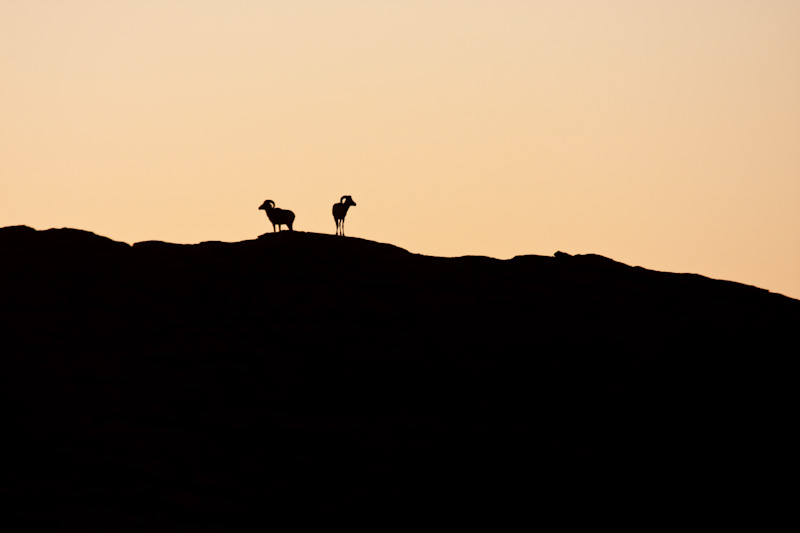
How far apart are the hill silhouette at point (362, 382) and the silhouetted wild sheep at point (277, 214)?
2.23 m

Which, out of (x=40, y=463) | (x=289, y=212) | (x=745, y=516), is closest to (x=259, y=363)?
(x=40, y=463)

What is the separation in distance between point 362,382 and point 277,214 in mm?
14015

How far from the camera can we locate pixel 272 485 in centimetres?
3672

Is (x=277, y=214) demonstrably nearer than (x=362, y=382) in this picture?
No

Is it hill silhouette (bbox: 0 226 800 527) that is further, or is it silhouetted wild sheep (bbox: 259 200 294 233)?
silhouetted wild sheep (bbox: 259 200 294 233)

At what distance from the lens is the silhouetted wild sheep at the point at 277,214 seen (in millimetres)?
54375

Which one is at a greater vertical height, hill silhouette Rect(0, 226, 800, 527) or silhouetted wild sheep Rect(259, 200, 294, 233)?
silhouetted wild sheep Rect(259, 200, 294, 233)

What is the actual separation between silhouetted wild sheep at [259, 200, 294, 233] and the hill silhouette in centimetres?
223

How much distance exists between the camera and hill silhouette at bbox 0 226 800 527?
122 feet

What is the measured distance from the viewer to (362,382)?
4269 centimetres

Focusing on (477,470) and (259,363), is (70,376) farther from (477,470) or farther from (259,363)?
(477,470)

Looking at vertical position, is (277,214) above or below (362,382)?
above

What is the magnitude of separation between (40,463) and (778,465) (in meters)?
23.5

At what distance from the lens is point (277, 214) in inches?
2148
